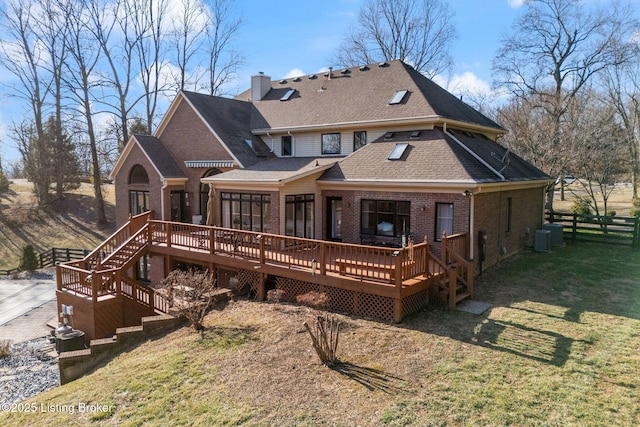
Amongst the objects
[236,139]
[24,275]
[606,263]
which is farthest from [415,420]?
[24,275]

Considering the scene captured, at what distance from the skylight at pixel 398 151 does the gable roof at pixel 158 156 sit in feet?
35.2

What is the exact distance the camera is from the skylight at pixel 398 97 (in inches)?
720

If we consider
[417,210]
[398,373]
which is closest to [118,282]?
[417,210]

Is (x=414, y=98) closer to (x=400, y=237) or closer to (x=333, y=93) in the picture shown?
(x=333, y=93)

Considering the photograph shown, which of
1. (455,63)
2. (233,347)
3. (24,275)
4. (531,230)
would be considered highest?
(455,63)

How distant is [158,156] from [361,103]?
10.3 metres

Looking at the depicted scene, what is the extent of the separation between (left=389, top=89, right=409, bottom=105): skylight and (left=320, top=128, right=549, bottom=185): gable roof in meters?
1.56

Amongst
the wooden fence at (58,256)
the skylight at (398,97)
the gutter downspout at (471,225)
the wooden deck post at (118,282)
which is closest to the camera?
the gutter downspout at (471,225)

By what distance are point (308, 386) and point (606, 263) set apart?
514 inches

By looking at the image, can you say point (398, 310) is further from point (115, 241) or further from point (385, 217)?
point (115, 241)

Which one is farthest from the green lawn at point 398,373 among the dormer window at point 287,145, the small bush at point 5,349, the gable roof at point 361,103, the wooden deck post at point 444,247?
the dormer window at point 287,145

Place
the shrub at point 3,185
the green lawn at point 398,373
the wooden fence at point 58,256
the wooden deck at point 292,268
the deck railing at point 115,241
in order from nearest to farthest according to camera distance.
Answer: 1. the green lawn at point 398,373
2. the wooden deck at point 292,268
3. the deck railing at point 115,241
4. the wooden fence at point 58,256
5. the shrub at point 3,185

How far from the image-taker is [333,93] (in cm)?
2153

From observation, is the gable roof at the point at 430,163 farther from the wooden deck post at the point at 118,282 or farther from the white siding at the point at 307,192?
the wooden deck post at the point at 118,282
